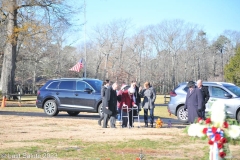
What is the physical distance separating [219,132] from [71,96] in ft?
48.0

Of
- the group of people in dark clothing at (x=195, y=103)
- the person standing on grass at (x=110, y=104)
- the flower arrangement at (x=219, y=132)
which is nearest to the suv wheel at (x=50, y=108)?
the person standing on grass at (x=110, y=104)

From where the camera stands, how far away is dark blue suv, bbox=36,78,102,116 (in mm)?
20016

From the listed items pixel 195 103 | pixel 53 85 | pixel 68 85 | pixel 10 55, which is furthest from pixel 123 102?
pixel 10 55

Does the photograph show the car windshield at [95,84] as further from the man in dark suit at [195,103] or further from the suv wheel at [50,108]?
the man in dark suit at [195,103]

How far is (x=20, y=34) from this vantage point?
36.2m

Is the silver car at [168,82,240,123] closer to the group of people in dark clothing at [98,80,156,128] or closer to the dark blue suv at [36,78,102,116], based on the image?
the group of people in dark clothing at [98,80,156,128]

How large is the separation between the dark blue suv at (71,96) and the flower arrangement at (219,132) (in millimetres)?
13403

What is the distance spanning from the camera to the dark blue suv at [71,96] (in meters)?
20.0

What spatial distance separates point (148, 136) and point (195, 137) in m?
6.62

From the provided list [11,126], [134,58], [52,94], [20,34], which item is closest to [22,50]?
[20,34]

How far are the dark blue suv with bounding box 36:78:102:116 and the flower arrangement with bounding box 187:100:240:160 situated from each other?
13403 mm

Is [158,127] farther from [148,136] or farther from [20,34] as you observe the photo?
[20,34]

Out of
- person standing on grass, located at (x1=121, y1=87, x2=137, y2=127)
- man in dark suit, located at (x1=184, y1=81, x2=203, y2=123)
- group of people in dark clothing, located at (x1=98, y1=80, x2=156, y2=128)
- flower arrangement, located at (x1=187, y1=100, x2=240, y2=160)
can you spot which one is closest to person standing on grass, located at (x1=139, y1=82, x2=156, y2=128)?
group of people in dark clothing, located at (x1=98, y1=80, x2=156, y2=128)

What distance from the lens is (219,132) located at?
21.0 ft
